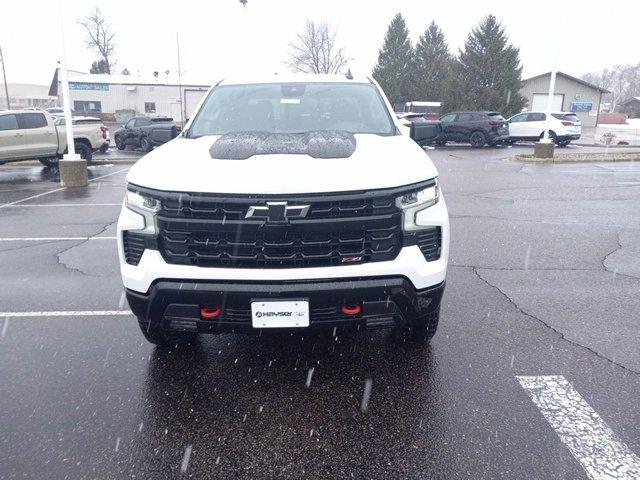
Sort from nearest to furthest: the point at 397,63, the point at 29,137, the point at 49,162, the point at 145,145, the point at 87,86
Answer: the point at 29,137, the point at 49,162, the point at 145,145, the point at 397,63, the point at 87,86

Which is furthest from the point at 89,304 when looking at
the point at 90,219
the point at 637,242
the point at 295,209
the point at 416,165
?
the point at 637,242

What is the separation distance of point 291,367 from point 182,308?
98 centimetres

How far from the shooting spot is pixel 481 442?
279cm

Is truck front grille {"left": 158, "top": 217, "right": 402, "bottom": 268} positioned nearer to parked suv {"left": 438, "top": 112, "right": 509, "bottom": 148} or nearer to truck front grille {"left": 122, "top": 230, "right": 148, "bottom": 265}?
truck front grille {"left": 122, "top": 230, "right": 148, "bottom": 265}

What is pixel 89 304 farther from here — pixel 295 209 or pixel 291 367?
pixel 295 209

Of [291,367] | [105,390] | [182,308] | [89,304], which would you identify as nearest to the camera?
[182,308]

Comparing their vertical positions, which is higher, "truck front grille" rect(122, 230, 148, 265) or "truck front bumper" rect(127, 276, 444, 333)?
"truck front grille" rect(122, 230, 148, 265)

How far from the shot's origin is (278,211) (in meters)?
2.89

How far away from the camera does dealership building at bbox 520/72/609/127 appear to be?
45375 mm

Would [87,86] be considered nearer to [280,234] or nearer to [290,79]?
[290,79]

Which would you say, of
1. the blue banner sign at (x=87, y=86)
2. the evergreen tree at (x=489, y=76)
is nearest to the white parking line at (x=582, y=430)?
the evergreen tree at (x=489, y=76)

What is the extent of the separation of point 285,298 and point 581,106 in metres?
50.5

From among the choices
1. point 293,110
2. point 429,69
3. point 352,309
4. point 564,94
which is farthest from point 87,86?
point 352,309

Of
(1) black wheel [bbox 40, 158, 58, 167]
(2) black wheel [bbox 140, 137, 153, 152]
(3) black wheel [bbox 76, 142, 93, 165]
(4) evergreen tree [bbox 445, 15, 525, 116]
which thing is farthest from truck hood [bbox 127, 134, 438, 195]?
(4) evergreen tree [bbox 445, 15, 525, 116]
